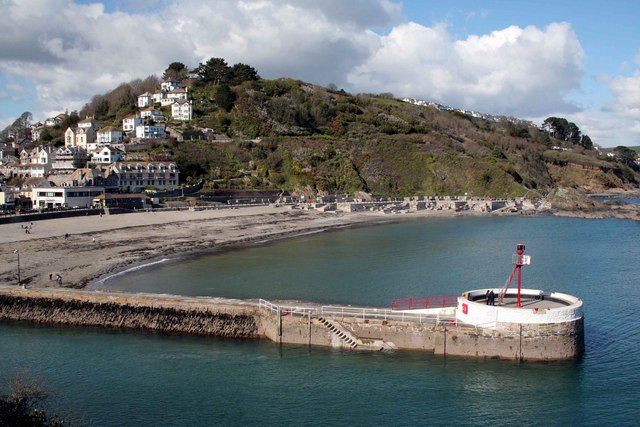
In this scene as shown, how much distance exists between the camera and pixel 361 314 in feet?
83.9

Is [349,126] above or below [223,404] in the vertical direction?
above

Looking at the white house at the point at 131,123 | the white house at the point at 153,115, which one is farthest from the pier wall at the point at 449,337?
the white house at the point at 153,115

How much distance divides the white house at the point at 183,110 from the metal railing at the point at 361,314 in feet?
279

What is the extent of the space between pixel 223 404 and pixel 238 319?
21.7ft

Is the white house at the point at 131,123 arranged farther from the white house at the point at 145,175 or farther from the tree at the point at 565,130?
the tree at the point at 565,130

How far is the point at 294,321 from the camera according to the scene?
2573 cm

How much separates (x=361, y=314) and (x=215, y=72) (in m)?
103

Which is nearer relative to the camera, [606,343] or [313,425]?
[313,425]

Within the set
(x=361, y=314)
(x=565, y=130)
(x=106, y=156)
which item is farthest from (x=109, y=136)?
(x=565, y=130)

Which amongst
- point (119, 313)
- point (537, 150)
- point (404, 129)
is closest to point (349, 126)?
point (404, 129)

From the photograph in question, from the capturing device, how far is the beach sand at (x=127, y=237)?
123 feet

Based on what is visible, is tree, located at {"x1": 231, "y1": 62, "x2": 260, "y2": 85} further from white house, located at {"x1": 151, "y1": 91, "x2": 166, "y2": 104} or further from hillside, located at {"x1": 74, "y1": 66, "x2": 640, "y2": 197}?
Result: white house, located at {"x1": 151, "y1": 91, "x2": 166, "y2": 104}

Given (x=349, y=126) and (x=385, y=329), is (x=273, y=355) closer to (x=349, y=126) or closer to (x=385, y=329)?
(x=385, y=329)

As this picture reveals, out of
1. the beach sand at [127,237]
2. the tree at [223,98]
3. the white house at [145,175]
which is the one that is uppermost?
the tree at [223,98]
